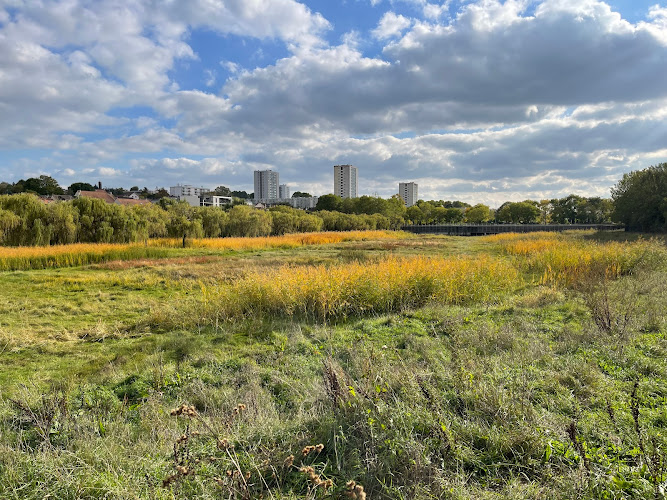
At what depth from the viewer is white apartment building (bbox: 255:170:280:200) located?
7106 inches

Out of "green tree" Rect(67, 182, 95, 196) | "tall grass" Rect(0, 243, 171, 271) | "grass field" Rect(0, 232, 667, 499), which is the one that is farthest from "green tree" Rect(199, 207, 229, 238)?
"green tree" Rect(67, 182, 95, 196)

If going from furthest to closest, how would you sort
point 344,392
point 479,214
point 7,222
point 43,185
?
point 479,214 < point 43,185 < point 7,222 < point 344,392

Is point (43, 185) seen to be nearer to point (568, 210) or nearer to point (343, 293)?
point (343, 293)

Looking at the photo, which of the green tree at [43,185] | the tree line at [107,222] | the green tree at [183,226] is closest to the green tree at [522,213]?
the tree line at [107,222]

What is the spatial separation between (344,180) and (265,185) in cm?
4137

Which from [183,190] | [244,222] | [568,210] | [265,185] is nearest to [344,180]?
[265,185]

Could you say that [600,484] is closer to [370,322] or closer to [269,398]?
[269,398]

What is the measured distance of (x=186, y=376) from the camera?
5.00 m

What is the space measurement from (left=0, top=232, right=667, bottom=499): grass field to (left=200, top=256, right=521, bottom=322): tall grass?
59 millimetres

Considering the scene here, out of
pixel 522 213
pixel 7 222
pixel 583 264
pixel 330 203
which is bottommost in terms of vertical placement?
pixel 583 264

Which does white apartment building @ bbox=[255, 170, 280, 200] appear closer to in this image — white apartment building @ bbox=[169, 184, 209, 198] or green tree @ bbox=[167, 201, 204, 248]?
white apartment building @ bbox=[169, 184, 209, 198]

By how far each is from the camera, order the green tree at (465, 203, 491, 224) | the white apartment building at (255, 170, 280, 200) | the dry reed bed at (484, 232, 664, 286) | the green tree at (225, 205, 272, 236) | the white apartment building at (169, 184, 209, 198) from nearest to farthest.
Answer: the dry reed bed at (484, 232, 664, 286) < the green tree at (225, 205, 272, 236) < the green tree at (465, 203, 491, 224) < the white apartment building at (169, 184, 209, 198) < the white apartment building at (255, 170, 280, 200)

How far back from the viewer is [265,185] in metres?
181

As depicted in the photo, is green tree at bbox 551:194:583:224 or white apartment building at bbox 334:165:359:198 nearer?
green tree at bbox 551:194:583:224
